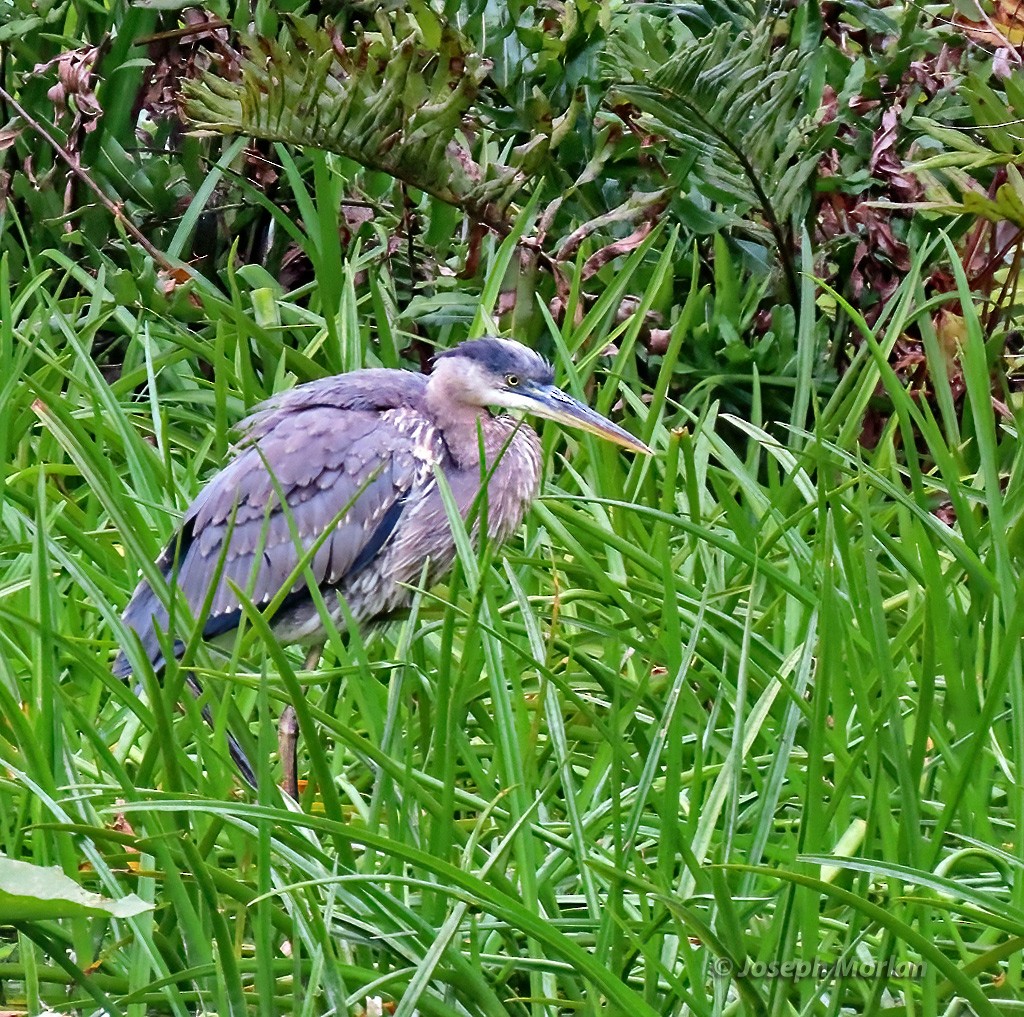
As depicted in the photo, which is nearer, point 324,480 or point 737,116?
point 324,480

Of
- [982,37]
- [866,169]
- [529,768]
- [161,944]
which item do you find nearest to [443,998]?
[161,944]

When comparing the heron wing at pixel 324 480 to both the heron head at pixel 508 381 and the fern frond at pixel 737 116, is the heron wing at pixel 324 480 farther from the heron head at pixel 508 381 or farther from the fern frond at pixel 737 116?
the fern frond at pixel 737 116

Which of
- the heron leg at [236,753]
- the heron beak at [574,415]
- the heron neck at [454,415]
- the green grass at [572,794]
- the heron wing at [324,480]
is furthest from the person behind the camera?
the heron neck at [454,415]

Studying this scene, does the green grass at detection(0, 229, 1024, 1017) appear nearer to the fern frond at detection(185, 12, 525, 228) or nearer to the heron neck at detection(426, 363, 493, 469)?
the heron neck at detection(426, 363, 493, 469)

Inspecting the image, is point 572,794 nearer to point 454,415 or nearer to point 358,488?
point 358,488

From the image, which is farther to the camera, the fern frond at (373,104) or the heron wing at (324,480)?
the fern frond at (373,104)

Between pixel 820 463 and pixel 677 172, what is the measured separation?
6.70 ft

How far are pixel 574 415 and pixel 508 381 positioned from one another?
226mm

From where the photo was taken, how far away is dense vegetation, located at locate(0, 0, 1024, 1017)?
1888mm

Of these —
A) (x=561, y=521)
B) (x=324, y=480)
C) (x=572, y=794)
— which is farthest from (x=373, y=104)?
(x=572, y=794)

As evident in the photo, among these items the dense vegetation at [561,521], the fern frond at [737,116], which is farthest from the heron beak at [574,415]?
the fern frond at [737,116]

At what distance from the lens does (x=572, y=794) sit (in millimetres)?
1978

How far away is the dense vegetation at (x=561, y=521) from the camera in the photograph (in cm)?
189

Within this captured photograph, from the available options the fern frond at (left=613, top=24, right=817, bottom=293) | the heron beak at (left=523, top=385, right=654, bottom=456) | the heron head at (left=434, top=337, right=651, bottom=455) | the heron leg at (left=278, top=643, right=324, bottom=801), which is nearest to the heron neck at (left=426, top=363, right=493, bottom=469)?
the heron head at (left=434, top=337, right=651, bottom=455)
